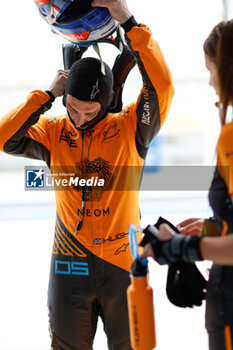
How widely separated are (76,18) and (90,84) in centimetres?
28

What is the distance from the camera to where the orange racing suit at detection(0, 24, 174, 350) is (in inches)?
70.1

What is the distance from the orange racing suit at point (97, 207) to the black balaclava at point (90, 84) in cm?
7

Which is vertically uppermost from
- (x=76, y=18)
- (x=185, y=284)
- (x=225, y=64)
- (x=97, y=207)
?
(x=76, y=18)

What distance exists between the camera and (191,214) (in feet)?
21.3

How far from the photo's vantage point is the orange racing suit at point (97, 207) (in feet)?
5.84

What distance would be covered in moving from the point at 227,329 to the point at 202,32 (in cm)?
683

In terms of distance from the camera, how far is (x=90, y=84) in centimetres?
181

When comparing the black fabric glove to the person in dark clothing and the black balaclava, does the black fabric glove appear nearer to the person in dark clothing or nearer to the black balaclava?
the person in dark clothing
